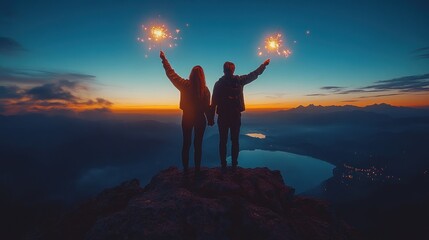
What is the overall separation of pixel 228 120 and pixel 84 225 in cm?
729

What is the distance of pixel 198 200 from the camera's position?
7.34m

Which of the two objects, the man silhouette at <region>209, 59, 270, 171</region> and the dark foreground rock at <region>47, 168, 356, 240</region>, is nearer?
the dark foreground rock at <region>47, 168, 356, 240</region>

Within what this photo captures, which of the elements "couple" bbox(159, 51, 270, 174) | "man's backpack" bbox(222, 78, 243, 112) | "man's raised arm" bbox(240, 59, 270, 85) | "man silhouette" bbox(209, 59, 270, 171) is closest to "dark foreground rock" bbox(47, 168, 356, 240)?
"couple" bbox(159, 51, 270, 174)

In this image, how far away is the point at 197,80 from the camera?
836 centimetres

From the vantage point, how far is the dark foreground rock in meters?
6.32

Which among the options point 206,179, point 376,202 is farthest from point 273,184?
point 376,202

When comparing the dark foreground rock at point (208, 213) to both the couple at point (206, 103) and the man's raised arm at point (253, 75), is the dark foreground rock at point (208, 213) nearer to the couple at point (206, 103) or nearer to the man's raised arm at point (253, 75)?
the couple at point (206, 103)

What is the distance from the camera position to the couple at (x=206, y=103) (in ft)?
27.9

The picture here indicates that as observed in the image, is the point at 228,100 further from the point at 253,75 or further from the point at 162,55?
the point at 162,55

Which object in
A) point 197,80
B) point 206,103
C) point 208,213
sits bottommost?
point 208,213

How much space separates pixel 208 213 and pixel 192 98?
4.06m

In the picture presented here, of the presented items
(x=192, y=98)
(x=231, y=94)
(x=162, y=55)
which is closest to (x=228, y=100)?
(x=231, y=94)

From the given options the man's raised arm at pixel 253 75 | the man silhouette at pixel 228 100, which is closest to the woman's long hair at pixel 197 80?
the man silhouette at pixel 228 100

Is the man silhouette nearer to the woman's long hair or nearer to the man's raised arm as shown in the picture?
the man's raised arm
